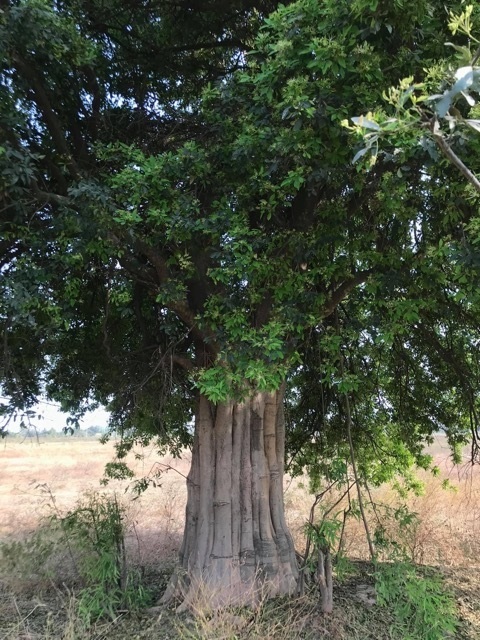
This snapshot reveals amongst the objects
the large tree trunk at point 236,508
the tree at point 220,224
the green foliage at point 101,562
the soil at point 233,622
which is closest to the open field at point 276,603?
the soil at point 233,622

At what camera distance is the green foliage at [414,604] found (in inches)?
178

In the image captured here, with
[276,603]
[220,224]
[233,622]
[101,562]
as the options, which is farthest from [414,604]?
[220,224]

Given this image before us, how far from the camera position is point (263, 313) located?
5227mm

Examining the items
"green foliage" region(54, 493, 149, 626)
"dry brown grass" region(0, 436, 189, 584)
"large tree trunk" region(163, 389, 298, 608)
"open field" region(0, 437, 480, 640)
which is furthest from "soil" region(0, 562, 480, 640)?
"dry brown grass" region(0, 436, 189, 584)

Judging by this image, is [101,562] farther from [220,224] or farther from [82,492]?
[82,492]

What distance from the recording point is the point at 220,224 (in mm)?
4469

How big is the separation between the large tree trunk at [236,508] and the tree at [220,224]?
2cm

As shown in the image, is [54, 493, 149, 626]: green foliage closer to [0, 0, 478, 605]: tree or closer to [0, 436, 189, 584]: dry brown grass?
[0, 436, 189, 584]: dry brown grass

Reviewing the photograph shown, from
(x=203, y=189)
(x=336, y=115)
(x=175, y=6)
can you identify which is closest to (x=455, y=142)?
(x=336, y=115)

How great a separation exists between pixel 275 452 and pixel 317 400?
5.70ft

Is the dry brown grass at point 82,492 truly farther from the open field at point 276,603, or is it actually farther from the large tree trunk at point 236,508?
the large tree trunk at point 236,508

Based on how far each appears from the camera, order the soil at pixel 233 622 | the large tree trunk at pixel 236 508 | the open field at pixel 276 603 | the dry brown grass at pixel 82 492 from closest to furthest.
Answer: the soil at pixel 233 622 < the open field at pixel 276 603 < the large tree trunk at pixel 236 508 < the dry brown grass at pixel 82 492

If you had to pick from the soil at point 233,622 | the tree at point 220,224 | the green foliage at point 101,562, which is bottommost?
the soil at point 233,622

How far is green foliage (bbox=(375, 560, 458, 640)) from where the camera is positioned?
14.8 ft
